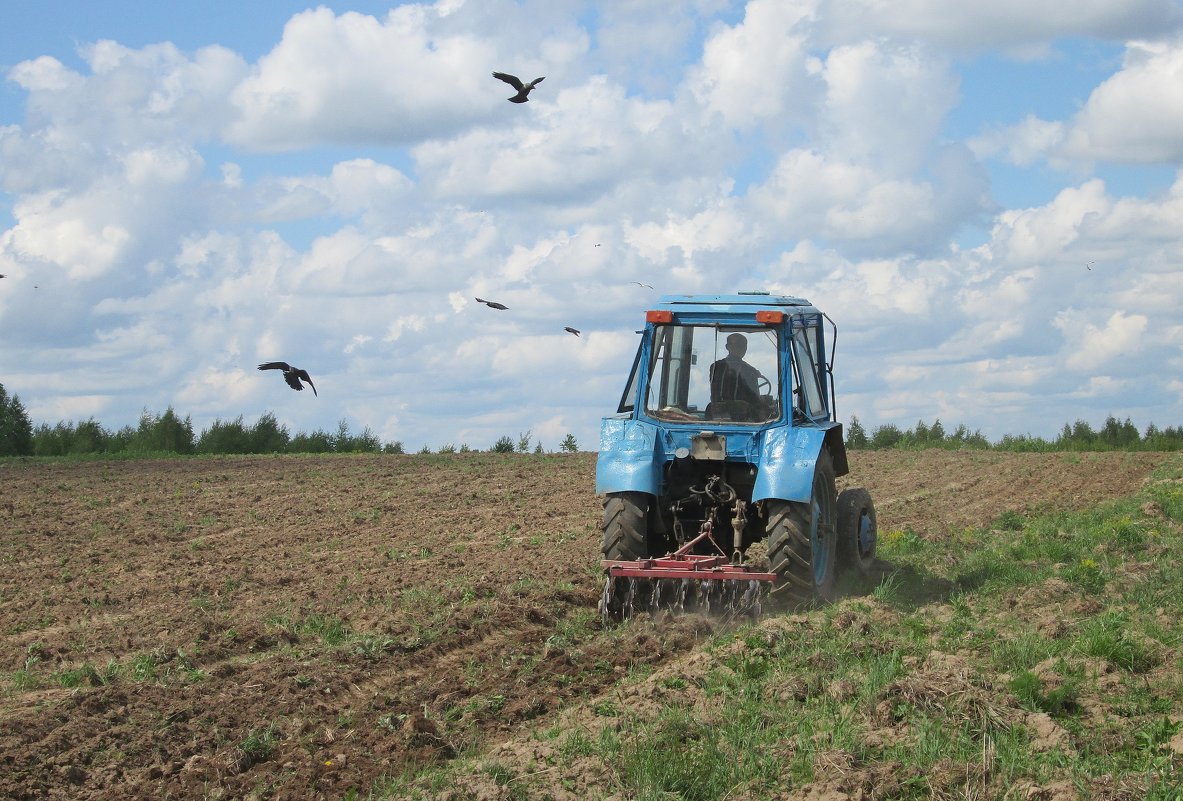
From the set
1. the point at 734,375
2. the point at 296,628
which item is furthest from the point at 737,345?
the point at 296,628

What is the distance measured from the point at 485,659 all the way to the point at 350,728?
149cm

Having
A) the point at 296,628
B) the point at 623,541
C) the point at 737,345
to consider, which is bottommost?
the point at 296,628

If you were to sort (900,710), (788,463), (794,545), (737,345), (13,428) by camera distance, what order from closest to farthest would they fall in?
(900,710) → (794,545) → (788,463) → (737,345) → (13,428)

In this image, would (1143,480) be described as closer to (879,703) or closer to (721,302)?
(721,302)

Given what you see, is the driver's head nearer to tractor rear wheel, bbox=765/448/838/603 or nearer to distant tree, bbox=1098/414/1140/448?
tractor rear wheel, bbox=765/448/838/603

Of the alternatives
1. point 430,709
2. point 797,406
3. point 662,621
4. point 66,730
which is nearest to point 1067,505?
point 797,406

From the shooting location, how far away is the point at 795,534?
861 centimetres

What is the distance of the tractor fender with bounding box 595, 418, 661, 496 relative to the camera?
8922 mm

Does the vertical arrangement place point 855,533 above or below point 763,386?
below

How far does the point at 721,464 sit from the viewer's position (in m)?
9.35

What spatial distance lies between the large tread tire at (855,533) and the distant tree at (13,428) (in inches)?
921

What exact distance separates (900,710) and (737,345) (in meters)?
4.18

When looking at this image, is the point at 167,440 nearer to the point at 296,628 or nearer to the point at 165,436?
the point at 165,436

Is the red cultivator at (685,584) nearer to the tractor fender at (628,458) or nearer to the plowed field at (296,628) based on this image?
the plowed field at (296,628)
